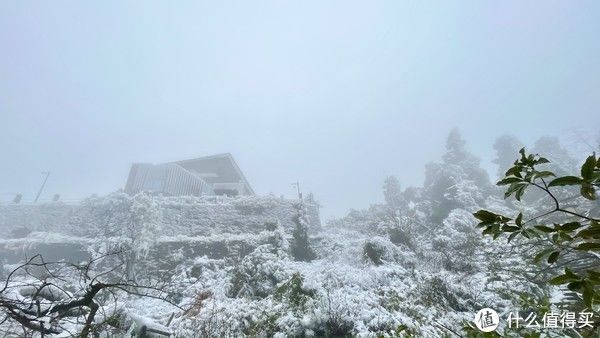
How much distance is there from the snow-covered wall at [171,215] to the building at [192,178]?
5.01m

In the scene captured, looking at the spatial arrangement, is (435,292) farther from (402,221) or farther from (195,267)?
(195,267)

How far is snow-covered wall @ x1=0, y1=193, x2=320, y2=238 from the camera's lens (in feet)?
73.8

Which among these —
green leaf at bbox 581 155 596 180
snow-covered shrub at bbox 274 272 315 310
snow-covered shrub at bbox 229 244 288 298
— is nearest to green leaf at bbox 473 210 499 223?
green leaf at bbox 581 155 596 180

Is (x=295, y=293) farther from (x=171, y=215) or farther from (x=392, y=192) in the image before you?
(x=392, y=192)

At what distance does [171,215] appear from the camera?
23234 millimetres

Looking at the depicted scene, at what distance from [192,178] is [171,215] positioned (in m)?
9.57

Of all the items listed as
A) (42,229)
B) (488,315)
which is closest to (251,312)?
(488,315)

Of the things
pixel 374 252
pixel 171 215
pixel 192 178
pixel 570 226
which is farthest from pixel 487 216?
pixel 192 178

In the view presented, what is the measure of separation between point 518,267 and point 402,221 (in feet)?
25.2

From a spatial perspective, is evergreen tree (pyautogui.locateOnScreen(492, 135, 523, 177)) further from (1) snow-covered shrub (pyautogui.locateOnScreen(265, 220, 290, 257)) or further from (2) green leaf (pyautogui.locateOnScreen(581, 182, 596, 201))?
(2) green leaf (pyautogui.locateOnScreen(581, 182, 596, 201))

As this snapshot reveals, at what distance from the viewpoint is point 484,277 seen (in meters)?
13.2

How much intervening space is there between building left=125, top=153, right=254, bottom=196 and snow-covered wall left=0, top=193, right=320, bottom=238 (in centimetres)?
501

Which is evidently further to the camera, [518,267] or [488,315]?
[518,267]
